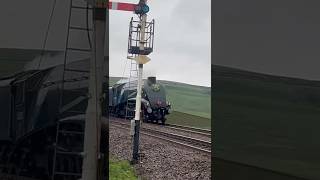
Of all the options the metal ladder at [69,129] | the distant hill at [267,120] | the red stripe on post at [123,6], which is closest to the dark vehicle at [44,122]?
the metal ladder at [69,129]

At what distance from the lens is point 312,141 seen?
207 centimetres

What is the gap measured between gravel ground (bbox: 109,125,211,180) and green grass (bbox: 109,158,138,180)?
13cm

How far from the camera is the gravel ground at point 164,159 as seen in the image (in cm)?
534

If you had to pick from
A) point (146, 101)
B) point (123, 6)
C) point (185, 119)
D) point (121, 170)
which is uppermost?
point (123, 6)

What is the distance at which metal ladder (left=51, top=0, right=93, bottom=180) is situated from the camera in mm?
2625

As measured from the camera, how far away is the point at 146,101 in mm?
12852

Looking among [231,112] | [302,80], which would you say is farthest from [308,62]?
[231,112]

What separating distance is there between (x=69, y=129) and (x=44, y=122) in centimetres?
17

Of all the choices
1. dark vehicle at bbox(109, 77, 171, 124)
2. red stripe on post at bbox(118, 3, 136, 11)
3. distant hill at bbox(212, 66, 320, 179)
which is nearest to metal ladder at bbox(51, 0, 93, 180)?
red stripe on post at bbox(118, 3, 136, 11)

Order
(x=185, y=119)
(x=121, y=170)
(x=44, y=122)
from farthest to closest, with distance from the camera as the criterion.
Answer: (x=185, y=119)
(x=121, y=170)
(x=44, y=122)

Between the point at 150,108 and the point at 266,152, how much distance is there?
34.6ft

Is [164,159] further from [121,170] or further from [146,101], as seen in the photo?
[146,101]

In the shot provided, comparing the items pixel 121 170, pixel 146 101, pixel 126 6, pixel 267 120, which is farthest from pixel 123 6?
pixel 146 101

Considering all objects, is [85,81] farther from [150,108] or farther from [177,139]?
[150,108]
